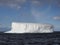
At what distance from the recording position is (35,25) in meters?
18.0

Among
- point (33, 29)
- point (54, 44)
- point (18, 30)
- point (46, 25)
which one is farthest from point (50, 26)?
point (54, 44)

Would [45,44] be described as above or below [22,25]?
below

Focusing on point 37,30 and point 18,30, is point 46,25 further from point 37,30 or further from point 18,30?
point 18,30

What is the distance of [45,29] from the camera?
1750 centimetres

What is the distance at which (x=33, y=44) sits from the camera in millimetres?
14008

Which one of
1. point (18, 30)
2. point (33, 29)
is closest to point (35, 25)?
point (33, 29)

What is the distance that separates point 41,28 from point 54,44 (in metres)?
3.82

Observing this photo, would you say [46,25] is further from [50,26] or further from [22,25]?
[22,25]

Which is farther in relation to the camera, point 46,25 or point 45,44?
point 46,25

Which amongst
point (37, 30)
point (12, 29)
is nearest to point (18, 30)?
point (12, 29)

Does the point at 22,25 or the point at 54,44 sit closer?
the point at 54,44

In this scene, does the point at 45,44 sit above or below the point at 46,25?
below

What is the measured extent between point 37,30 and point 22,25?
1.61 meters

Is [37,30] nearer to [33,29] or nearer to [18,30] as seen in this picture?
[33,29]
